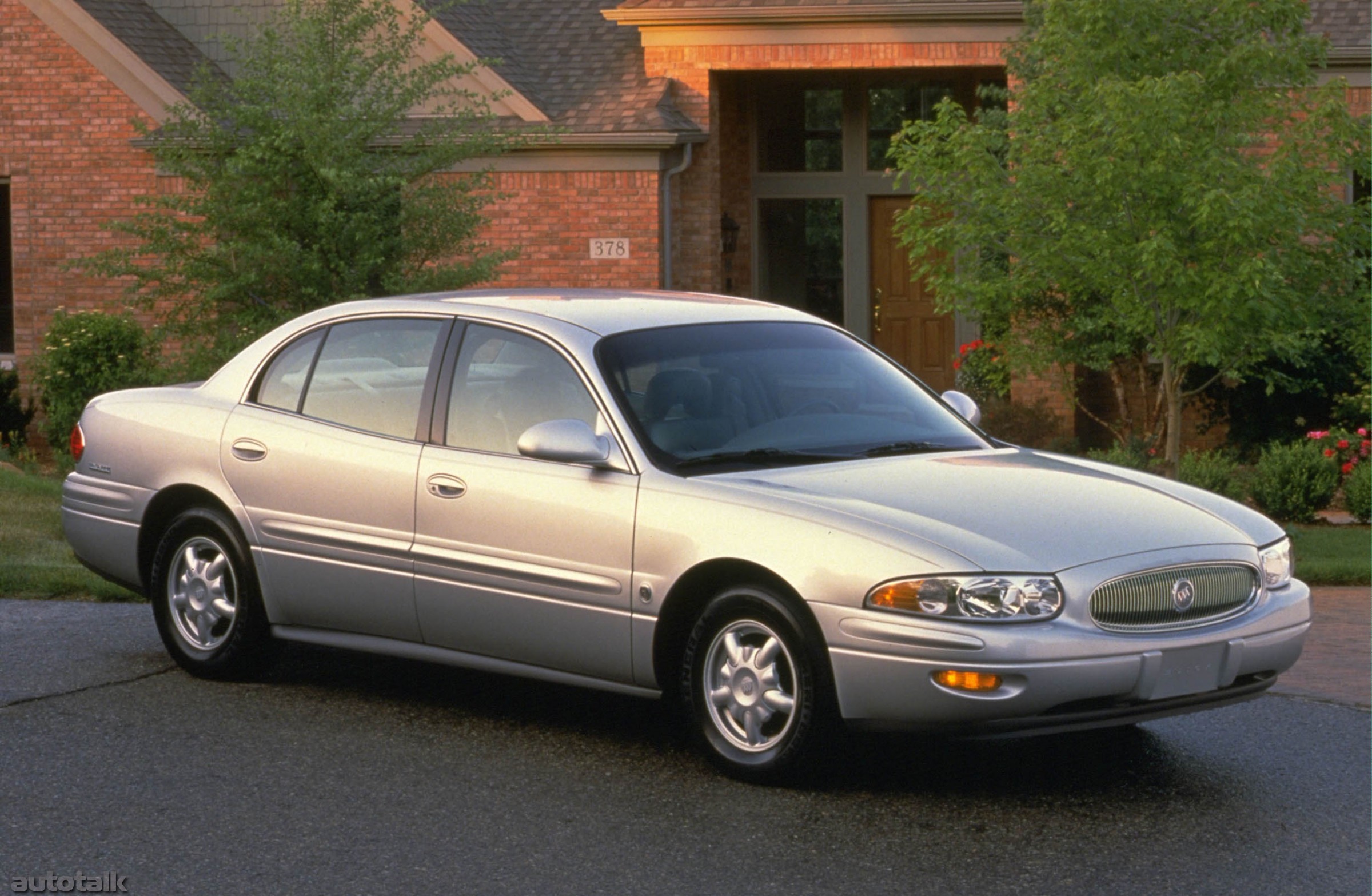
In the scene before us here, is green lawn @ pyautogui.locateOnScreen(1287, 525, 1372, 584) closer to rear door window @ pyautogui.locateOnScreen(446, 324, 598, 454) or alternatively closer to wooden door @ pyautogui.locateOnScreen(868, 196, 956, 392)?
rear door window @ pyautogui.locateOnScreen(446, 324, 598, 454)

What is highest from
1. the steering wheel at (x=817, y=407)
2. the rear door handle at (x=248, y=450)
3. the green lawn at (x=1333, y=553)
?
the steering wheel at (x=817, y=407)

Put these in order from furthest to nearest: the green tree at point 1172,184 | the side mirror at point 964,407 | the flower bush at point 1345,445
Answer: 1. the flower bush at point 1345,445
2. the green tree at point 1172,184
3. the side mirror at point 964,407

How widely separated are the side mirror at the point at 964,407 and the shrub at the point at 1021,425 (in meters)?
10.8

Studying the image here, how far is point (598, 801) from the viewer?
6039 mm

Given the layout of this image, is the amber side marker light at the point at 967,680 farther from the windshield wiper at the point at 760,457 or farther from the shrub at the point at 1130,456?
the shrub at the point at 1130,456

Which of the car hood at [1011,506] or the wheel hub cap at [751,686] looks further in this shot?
the wheel hub cap at [751,686]

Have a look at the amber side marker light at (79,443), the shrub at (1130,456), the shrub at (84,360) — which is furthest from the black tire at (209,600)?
the shrub at (84,360)

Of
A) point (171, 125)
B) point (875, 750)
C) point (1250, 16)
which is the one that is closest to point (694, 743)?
point (875, 750)

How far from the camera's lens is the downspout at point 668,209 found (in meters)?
21.5

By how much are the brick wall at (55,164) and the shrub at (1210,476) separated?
12.5 m

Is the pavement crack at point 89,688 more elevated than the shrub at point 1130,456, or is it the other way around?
the shrub at point 1130,456

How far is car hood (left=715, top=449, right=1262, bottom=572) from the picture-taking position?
5.84 meters

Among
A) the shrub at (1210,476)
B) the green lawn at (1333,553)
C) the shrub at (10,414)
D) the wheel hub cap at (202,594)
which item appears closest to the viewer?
the wheel hub cap at (202,594)

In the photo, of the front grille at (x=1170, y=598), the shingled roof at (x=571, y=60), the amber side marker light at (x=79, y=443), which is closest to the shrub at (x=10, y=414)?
the shingled roof at (x=571, y=60)
